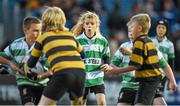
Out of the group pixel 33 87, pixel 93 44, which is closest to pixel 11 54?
pixel 33 87

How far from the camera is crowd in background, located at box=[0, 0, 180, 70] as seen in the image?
1867 cm

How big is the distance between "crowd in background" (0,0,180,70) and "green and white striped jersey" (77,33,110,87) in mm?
6362

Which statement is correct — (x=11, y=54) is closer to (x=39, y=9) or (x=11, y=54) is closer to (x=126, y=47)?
(x=126, y=47)

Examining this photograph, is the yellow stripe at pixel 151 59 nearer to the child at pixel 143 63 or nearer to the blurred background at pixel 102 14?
the child at pixel 143 63

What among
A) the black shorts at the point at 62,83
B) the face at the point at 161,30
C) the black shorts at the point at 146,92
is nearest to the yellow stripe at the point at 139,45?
the black shorts at the point at 146,92

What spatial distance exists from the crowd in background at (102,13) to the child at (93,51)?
6.36 meters

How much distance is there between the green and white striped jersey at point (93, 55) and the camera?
11.5 m

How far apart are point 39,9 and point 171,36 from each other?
144 inches

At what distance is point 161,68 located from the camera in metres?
10.6

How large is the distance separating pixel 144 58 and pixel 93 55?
5.47 ft

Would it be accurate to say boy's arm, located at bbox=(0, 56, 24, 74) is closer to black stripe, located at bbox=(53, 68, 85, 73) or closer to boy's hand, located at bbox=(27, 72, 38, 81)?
boy's hand, located at bbox=(27, 72, 38, 81)

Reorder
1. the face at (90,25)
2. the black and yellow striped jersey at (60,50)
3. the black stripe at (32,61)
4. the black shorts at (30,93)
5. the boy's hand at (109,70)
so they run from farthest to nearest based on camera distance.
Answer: the face at (90,25), the black shorts at (30,93), the boy's hand at (109,70), the black stripe at (32,61), the black and yellow striped jersey at (60,50)

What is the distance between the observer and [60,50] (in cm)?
932

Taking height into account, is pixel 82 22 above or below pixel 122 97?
above
